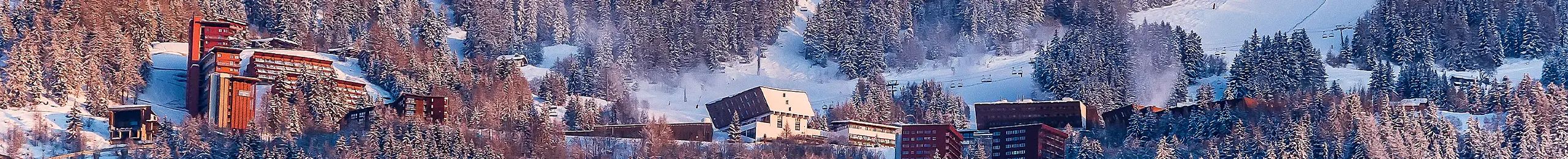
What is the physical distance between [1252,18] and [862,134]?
3245 cm

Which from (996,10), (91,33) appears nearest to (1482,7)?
(996,10)

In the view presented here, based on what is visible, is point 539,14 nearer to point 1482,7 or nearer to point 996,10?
point 996,10

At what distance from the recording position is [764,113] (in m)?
111

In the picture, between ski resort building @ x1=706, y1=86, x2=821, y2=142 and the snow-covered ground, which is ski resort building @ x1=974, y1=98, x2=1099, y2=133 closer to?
ski resort building @ x1=706, y1=86, x2=821, y2=142

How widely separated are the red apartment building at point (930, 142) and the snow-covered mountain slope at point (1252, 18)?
22435 millimetres

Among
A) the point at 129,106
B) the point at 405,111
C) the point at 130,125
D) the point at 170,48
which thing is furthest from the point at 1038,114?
the point at 170,48

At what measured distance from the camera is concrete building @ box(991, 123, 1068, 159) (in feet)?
343

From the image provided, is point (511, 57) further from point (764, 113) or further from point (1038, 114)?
point (1038, 114)

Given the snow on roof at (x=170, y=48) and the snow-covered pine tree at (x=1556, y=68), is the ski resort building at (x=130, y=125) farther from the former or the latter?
the snow-covered pine tree at (x=1556, y=68)

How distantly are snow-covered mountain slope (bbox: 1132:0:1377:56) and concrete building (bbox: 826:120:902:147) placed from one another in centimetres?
2062

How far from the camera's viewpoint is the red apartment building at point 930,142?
10438 cm

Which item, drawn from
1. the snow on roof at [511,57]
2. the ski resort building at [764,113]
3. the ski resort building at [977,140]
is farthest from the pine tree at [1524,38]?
the snow on roof at [511,57]

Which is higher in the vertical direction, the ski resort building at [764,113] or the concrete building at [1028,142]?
the ski resort building at [764,113]

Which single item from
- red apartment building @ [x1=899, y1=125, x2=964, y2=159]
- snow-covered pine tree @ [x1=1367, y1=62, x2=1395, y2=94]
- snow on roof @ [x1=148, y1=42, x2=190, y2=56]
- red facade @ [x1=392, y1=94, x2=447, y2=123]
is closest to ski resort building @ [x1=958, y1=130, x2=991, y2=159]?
red apartment building @ [x1=899, y1=125, x2=964, y2=159]
